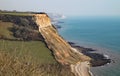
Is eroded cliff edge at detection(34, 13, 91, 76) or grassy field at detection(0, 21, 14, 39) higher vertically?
grassy field at detection(0, 21, 14, 39)

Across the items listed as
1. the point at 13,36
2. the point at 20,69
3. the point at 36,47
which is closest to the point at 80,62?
the point at 36,47

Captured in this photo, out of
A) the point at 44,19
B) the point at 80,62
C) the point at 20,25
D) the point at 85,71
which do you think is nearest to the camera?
the point at 85,71

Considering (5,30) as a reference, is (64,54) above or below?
below

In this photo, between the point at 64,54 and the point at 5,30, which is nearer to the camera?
the point at 64,54

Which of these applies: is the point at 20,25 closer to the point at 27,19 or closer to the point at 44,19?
the point at 27,19

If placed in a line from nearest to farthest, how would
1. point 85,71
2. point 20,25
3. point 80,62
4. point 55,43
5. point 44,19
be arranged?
point 85,71 → point 80,62 → point 55,43 → point 20,25 → point 44,19

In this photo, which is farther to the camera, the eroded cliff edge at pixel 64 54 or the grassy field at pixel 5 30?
the grassy field at pixel 5 30

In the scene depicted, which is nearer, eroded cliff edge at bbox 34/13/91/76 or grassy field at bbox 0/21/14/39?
eroded cliff edge at bbox 34/13/91/76

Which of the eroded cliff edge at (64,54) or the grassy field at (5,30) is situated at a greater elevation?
the grassy field at (5,30)

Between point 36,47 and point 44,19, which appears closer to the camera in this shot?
point 36,47

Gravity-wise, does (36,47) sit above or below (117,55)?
above

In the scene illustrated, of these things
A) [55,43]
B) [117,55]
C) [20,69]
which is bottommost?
[117,55]
